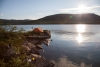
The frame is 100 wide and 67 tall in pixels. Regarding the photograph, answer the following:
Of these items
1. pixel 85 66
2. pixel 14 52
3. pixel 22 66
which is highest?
pixel 14 52

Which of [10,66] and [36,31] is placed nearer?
[10,66]

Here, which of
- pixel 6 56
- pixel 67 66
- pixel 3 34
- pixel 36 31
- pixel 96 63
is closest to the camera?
pixel 6 56

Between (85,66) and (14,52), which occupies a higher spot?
(14,52)

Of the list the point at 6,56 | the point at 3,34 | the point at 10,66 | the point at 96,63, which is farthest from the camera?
the point at 3,34

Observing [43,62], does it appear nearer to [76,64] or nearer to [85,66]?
[76,64]

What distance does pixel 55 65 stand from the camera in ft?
42.3

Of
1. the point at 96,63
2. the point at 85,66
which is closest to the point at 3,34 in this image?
the point at 85,66

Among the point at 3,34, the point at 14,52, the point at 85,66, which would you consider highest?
the point at 3,34

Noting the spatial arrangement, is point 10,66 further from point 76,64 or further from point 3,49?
point 76,64

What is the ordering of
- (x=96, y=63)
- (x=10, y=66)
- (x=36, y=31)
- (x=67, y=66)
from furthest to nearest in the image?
(x=36, y=31) → (x=96, y=63) → (x=67, y=66) → (x=10, y=66)

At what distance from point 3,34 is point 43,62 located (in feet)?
24.9

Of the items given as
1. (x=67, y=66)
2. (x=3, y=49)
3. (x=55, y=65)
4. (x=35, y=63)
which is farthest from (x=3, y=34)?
(x=67, y=66)

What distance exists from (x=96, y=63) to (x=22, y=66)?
897 cm

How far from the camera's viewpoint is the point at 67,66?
12688mm
